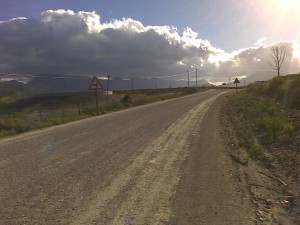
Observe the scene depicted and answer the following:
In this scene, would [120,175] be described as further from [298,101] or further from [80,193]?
[298,101]

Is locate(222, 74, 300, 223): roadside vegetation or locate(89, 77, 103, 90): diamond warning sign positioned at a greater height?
locate(89, 77, 103, 90): diamond warning sign

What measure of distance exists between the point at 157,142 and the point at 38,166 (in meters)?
5.06

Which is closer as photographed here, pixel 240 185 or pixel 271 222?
pixel 271 222

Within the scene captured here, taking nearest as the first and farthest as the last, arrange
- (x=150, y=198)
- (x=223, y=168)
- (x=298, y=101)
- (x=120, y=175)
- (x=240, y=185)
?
(x=150, y=198) < (x=240, y=185) < (x=120, y=175) < (x=223, y=168) < (x=298, y=101)

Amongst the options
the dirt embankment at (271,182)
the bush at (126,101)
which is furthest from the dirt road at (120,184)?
the bush at (126,101)

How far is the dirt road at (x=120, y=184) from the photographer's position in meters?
6.07

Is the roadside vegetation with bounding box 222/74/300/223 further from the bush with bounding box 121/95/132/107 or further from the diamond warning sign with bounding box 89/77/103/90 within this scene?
the bush with bounding box 121/95/132/107

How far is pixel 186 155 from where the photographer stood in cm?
1144

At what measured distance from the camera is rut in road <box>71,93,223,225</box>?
19.5 ft

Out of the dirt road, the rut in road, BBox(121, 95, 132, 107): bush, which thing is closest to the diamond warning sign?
BBox(121, 95, 132, 107): bush

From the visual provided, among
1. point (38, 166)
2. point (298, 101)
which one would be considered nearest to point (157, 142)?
point (38, 166)

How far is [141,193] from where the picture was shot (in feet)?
24.0

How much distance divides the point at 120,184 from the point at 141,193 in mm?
775

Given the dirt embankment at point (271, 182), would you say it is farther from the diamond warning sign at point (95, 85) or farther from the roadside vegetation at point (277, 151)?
the diamond warning sign at point (95, 85)
